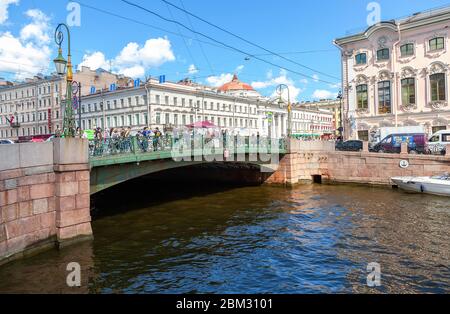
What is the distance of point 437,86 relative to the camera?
3083 centimetres

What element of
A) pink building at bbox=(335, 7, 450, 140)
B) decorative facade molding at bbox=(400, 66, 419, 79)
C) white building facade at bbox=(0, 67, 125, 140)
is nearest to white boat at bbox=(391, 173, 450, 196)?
pink building at bbox=(335, 7, 450, 140)

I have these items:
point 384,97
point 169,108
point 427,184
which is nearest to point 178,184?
point 427,184

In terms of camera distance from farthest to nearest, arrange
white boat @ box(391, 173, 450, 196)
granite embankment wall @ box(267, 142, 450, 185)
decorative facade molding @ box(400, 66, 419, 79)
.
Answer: decorative facade molding @ box(400, 66, 419, 79) → granite embankment wall @ box(267, 142, 450, 185) → white boat @ box(391, 173, 450, 196)

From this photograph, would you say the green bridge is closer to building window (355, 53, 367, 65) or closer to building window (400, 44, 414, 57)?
building window (355, 53, 367, 65)

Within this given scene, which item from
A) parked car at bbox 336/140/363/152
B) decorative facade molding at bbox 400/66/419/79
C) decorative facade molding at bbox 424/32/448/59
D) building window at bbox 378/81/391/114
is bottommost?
parked car at bbox 336/140/363/152

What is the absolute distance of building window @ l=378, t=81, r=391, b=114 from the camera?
3353cm

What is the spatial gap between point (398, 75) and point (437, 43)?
12.4 feet

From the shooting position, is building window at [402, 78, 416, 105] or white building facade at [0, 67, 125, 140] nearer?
building window at [402, 78, 416, 105]

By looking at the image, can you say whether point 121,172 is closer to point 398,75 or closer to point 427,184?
point 427,184

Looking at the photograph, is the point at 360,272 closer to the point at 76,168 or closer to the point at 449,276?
the point at 449,276

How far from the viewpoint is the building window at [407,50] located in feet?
105

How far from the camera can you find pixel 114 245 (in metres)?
11.7

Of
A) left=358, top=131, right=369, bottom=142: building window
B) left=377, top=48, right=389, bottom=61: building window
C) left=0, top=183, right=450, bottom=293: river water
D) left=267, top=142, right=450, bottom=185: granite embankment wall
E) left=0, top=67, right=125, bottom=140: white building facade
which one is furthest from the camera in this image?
left=0, top=67, right=125, bottom=140: white building facade

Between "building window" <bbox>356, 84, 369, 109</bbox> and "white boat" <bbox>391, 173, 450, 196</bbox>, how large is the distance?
580 inches
